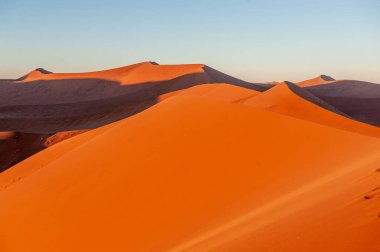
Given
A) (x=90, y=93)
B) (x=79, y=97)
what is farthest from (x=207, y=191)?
(x=90, y=93)

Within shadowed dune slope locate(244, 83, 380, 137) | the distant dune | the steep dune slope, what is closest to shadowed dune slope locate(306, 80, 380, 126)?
Answer: the steep dune slope

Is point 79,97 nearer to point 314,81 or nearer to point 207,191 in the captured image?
point 207,191

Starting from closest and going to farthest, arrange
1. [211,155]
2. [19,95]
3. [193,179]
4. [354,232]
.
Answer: [354,232], [193,179], [211,155], [19,95]

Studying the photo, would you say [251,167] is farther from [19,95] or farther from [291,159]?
[19,95]

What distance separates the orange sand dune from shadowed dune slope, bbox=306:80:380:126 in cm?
2519

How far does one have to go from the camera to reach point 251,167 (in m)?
6.00

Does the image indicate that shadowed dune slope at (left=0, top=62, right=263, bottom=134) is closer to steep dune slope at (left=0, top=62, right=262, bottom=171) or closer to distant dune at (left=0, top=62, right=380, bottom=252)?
steep dune slope at (left=0, top=62, right=262, bottom=171)

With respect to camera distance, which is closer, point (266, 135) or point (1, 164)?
point (266, 135)

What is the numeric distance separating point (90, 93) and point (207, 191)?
4003 centimetres

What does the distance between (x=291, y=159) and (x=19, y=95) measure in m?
45.9

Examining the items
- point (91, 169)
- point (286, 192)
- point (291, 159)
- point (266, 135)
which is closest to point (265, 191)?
point (286, 192)

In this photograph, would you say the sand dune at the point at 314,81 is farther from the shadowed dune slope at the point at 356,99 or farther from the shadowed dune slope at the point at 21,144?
the shadowed dune slope at the point at 21,144

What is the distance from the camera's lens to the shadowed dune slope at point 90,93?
29.0 meters

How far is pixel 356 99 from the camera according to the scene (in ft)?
136
